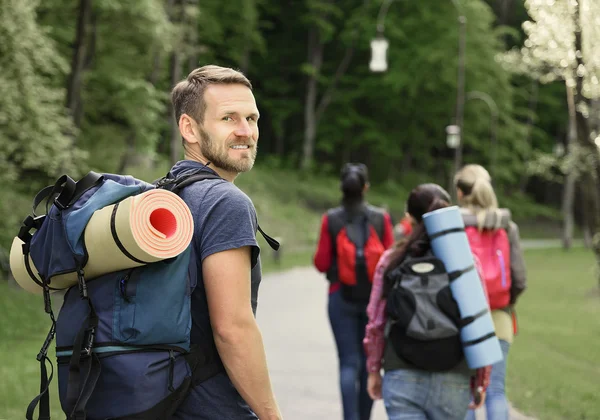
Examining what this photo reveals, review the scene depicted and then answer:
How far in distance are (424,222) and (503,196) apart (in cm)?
5545

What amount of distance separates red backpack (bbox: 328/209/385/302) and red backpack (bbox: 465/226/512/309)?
109cm

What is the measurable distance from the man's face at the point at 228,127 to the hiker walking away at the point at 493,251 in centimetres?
308

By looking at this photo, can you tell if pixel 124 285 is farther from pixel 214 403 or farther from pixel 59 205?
pixel 214 403

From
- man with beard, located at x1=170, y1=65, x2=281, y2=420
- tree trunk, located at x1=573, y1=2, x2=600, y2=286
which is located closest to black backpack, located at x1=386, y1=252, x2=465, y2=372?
man with beard, located at x1=170, y1=65, x2=281, y2=420

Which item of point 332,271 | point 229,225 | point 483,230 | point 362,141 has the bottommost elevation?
point 362,141

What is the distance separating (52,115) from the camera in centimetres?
1501

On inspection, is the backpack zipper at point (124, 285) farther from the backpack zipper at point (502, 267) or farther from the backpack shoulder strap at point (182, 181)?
the backpack zipper at point (502, 267)

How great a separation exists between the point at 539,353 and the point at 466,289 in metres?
8.49

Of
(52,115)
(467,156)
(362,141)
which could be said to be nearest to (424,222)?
(52,115)

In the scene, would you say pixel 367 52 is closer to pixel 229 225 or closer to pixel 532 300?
pixel 532 300

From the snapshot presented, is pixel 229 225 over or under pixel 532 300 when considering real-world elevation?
over

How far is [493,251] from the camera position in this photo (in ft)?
18.8

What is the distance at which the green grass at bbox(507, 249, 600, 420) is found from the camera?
28.1ft

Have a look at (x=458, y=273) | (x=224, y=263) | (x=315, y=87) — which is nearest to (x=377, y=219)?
(x=458, y=273)
